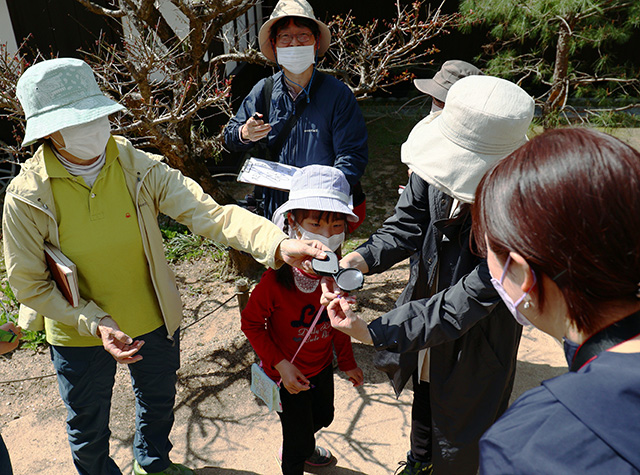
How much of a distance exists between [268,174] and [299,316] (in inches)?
40.2

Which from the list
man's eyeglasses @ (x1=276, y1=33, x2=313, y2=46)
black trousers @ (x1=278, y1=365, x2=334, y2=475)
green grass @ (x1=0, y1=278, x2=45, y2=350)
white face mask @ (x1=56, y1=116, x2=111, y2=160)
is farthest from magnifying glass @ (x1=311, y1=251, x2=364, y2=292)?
green grass @ (x1=0, y1=278, x2=45, y2=350)

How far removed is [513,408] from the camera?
994mm

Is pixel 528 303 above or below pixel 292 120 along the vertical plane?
above

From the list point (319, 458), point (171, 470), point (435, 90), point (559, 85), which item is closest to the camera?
point (171, 470)

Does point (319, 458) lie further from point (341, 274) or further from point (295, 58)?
point (295, 58)

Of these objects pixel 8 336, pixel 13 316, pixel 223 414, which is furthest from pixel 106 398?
pixel 13 316

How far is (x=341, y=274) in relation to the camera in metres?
1.89

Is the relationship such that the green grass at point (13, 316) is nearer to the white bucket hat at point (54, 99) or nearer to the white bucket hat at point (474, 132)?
the white bucket hat at point (54, 99)

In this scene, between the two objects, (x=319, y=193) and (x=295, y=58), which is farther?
(x=295, y=58)

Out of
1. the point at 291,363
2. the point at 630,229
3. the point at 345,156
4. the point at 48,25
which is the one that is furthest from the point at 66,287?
the point at 48,25

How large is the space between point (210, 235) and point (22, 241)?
706 millimetres

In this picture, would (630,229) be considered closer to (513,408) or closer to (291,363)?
(513,408)

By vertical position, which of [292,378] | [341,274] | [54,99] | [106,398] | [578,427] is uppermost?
[54,99]

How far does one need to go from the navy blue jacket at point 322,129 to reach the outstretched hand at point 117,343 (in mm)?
1382
